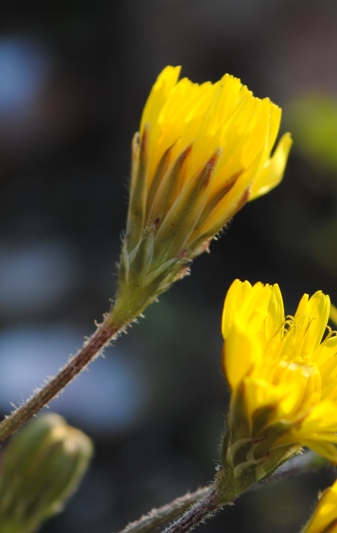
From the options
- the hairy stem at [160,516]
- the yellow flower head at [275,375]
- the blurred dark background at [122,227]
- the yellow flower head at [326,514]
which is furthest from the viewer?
the blurred dark background at [122,227]

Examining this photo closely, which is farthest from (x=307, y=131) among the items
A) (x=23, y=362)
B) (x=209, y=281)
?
(x=23, y=362)

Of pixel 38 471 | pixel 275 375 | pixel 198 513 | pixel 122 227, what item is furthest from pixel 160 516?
pixel 122 227

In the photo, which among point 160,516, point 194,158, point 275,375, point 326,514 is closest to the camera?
point 275,375

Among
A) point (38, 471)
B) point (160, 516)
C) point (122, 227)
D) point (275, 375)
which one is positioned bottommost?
point (38, 471)

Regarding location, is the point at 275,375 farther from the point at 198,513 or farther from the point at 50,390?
the point at 50,390

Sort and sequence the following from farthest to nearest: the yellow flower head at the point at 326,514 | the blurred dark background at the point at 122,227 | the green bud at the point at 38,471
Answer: the blurred dark background at the point at 122,227, the green bud at the point at 38,471, the yellow flower head at the point at 326,514

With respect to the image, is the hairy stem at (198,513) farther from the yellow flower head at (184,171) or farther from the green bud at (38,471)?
the green bud at (38,471)

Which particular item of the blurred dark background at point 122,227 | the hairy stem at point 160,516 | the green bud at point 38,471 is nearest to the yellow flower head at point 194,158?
the hairy stem at point 160,516

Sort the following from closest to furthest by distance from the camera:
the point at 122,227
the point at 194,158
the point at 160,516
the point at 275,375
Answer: the point at 275,375, the point at 160,516, the point at 194,158, the point at 122,227
